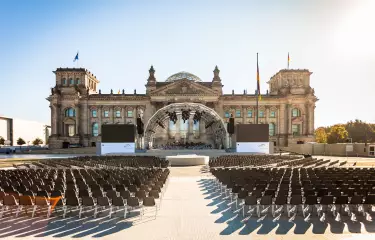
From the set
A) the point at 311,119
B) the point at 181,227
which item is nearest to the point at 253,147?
the point at 181,227

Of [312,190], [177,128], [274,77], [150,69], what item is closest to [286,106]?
[274,77]

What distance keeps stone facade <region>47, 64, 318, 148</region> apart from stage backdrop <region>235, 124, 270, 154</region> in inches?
1446

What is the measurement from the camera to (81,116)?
87625 mm

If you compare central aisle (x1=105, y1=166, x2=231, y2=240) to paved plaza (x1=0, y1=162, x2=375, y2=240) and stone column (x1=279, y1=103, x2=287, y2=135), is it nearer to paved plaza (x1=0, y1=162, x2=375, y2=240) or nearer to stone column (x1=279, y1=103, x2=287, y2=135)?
paved plaza (x1=0, y1=162, x2=375, y2=240)

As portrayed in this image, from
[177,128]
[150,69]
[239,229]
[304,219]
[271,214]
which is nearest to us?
[239,229]

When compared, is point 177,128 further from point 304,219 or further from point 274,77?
point 304,219

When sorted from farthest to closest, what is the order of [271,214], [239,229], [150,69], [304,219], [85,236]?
[150,69] < [271,214] < [304,219] < [239,229] < [85,236]

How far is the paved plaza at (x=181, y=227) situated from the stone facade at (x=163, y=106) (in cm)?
7262

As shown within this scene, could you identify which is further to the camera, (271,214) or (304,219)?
(271,214)

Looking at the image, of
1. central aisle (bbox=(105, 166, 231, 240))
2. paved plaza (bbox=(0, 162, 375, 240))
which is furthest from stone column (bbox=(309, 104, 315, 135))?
paved plaza (bbox=(0, 162, 375, 240))

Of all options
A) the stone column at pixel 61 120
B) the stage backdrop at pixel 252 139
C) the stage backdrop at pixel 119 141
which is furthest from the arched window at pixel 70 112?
the stage backdrop at pixel 252 139

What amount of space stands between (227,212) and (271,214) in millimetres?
1701

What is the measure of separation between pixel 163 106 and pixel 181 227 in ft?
250

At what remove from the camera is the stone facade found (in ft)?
280
